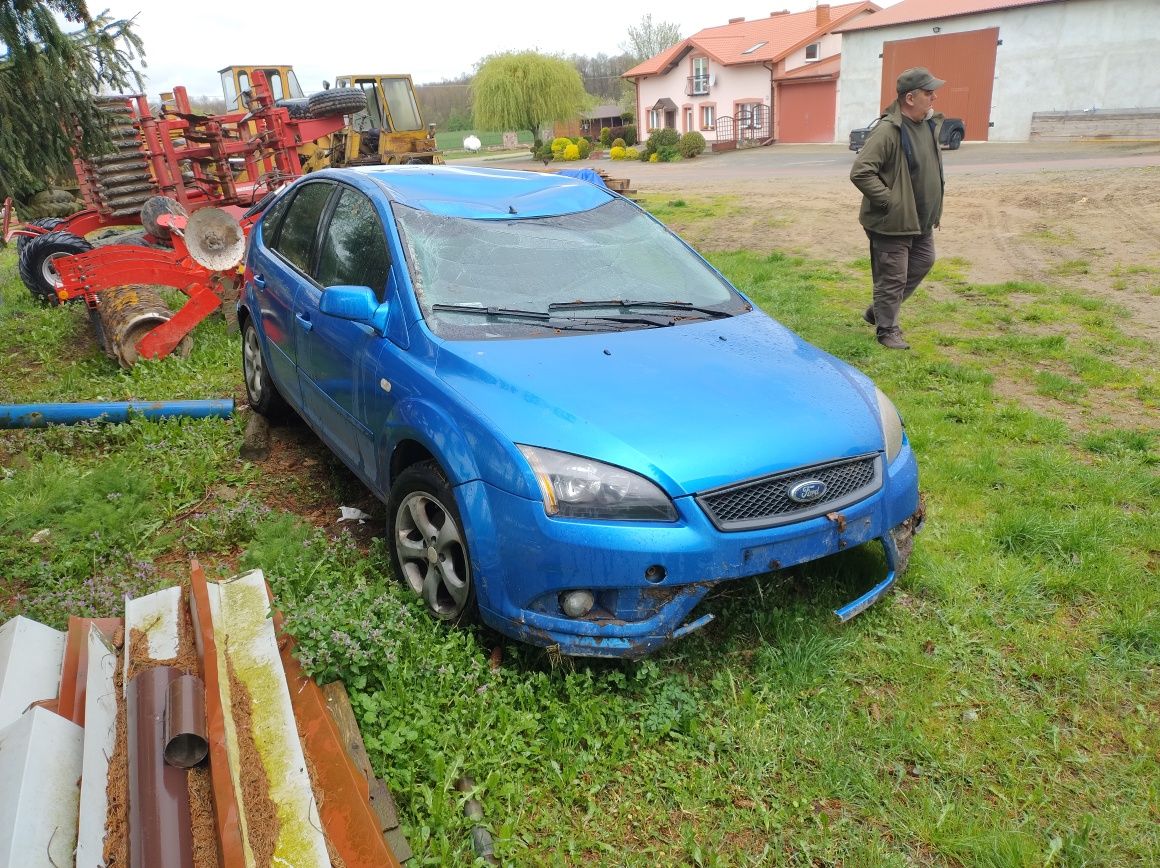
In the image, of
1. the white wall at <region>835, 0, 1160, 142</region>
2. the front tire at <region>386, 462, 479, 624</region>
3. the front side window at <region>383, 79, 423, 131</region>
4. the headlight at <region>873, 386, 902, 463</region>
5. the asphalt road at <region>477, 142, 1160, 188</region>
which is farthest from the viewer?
the white wall at <region>835, 0, 1160, 142</region>

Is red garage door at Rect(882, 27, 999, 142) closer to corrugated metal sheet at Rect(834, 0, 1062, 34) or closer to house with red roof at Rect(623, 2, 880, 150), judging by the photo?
corrugated metal sheet at Rect(834, 0, 1062, 34)

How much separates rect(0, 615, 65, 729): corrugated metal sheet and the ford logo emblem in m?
2.38

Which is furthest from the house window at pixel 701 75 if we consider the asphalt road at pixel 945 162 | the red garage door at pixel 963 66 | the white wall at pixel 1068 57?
the white wall at pixel 1068 57

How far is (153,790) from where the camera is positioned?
210 centimetres

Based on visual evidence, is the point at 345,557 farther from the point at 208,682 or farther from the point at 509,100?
the point at 509,100

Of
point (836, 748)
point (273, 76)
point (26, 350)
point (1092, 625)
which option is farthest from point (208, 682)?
point (273, 76)

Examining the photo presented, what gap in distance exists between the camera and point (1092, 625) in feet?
10.9

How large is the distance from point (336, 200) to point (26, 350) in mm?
5558

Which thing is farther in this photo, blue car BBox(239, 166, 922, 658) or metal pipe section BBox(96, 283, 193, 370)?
metal pipe section BBox(96, 283, 193, 370)

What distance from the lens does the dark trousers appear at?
6598 mm

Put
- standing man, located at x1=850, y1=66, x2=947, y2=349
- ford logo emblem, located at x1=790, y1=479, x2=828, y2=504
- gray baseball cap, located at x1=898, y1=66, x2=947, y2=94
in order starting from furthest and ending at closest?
standing man, located at x1=850, y1=66, x2=947, y2=349 → gray baseball cap, located at x1=898, y1=66, x2=947, y2=94 → ford logo emblem, located at x1=790, y1=479, x2=828, y2=504

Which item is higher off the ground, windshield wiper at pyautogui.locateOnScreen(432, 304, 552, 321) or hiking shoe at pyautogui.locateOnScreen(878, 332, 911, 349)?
windshield wiper at pyautogui.locateOnScreen(432, 304, 552, 321)

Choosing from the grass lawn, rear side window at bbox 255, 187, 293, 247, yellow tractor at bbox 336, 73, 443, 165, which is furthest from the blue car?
yellow tractor at bbox 336, 73, 443, 165

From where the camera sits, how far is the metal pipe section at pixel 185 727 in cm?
219
